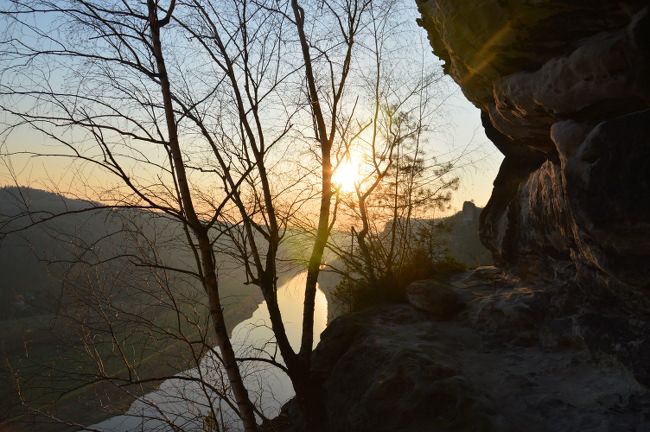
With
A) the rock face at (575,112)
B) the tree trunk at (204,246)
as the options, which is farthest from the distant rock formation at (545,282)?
the tree trunk at (204,246)

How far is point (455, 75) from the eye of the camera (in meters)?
7.50

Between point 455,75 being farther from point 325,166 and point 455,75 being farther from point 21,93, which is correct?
point 21,93

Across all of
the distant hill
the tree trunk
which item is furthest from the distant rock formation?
the distant hill

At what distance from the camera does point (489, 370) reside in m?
5.19

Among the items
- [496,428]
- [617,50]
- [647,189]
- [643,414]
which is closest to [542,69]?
[617,50]

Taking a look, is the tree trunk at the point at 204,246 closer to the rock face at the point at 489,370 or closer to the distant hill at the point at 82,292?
the distant hill at the point at 82,292

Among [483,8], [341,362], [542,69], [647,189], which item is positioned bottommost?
[341,362]

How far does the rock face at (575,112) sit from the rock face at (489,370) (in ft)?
2.41

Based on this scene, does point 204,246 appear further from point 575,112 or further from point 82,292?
point 575,112

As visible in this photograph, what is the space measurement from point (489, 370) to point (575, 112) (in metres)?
3.44

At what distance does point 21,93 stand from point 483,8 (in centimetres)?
536

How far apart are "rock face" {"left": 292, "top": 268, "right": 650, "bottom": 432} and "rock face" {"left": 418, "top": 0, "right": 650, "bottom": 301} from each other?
29.0 inches

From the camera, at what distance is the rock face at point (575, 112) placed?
3576 millimetres

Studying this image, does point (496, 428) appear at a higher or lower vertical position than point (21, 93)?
lower
